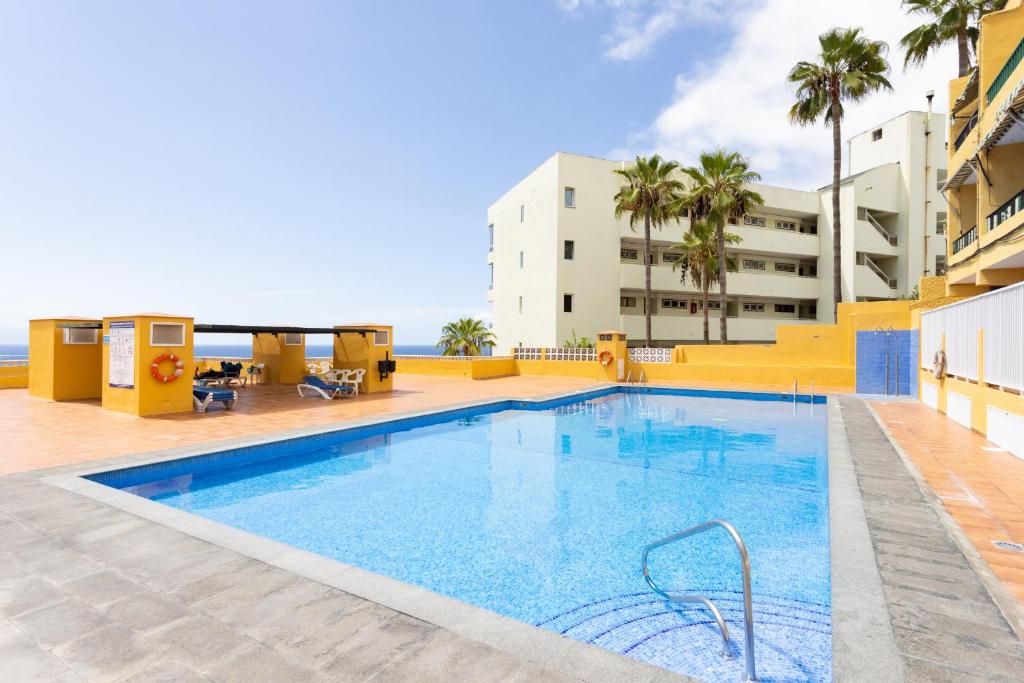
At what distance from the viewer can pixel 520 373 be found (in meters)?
24.5

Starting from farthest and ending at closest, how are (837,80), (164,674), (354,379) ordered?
(837,80), (354,379), (164,674)

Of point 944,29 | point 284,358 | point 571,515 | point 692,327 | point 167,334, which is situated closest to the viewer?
point 571,515

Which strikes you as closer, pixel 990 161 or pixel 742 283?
pixel 990 161

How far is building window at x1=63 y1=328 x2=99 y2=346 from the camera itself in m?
14.5

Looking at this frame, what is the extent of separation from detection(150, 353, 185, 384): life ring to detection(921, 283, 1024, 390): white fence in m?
16.6

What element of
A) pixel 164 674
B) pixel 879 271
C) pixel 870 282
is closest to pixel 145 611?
pixel 164 674

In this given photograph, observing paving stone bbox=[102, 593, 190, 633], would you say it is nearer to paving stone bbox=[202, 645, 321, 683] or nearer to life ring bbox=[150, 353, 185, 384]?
paving stone bbox=[202, 645, 321, 683]

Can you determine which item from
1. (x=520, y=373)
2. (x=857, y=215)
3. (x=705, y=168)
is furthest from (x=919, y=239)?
(x=520, y=373)

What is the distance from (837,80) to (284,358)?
27.8 metres

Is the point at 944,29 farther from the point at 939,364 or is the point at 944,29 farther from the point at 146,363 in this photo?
the point at 146,363

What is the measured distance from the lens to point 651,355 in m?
22.3

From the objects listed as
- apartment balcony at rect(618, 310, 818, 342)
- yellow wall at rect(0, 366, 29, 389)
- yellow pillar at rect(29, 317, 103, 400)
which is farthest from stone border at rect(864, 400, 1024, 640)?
yellow wall at rect(0, 366, 29, 389)

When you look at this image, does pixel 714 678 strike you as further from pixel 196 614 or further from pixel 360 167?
pixel 360 167

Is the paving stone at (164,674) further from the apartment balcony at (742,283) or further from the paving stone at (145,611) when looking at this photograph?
the apartment balcony at (742,283)
